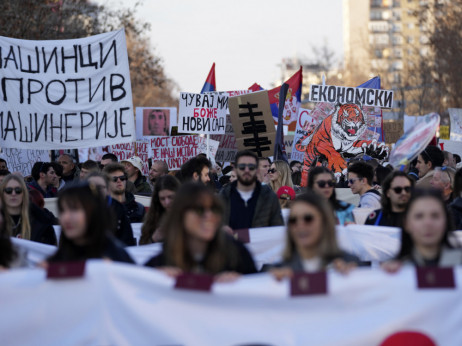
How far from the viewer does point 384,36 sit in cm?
15650

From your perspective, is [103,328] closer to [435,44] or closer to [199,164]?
[199,164]

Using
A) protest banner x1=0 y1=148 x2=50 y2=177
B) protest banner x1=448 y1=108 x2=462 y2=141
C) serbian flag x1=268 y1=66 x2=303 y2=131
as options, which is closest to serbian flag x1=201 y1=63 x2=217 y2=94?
serbian flag x1=268 y1=66 x2=303 y2=131

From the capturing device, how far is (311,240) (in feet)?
15.1

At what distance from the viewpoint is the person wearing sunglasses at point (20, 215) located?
724 cm

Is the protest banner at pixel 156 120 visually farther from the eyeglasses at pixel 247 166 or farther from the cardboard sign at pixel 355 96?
the eyeglasses at pixel 247 166

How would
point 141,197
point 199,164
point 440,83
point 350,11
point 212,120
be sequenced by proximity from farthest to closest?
1. point 350,11
2. point 440,83
3. point 212,120
4. point 141,197
5. point 199,164


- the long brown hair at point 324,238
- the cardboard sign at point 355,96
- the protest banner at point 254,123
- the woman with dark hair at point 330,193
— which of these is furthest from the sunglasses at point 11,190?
the cardboard sign at point 355,96

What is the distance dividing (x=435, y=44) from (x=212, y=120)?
79.0ft

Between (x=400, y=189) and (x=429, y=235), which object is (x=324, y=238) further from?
(x=400, y=189)

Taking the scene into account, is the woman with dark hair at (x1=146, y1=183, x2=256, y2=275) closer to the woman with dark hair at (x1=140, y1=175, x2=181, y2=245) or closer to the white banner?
the white banner

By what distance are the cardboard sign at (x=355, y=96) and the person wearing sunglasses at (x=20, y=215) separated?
417 inches

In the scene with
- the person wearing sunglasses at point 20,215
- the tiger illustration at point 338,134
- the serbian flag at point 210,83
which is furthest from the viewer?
the serbian flag at point 210,83

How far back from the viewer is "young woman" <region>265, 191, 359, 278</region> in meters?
4.61

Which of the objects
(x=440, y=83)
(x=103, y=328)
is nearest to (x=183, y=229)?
(x=103, y=328)
